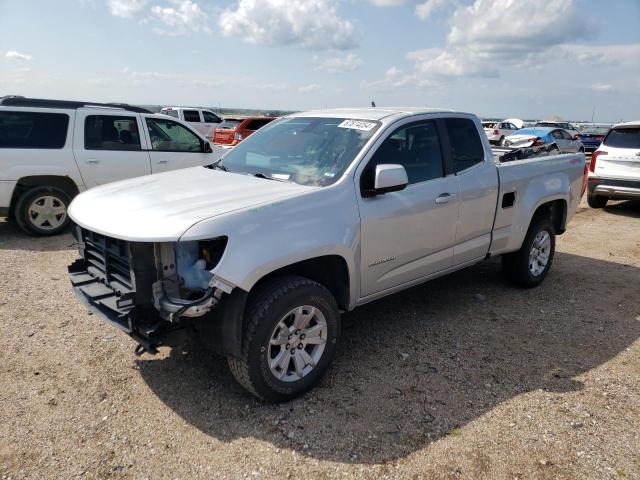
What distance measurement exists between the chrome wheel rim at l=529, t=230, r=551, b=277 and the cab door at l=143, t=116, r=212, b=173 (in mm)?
5244

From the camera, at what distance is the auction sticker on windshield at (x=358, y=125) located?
3.89 metres

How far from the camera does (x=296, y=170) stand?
3.77m

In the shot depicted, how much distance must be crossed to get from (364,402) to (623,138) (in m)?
8.97

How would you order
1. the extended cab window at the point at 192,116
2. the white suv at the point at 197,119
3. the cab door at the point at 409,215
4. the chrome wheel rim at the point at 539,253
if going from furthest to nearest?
1. the extended cab window at the point at 192,116
2. the white suv at the point at 197,119
3. the chrome wheel rim at the point at 539,253
4. the cab door at the point at 409,215

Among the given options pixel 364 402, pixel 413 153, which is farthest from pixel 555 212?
pixel 364 402

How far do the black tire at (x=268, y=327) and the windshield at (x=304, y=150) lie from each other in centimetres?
80

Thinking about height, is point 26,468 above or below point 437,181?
below

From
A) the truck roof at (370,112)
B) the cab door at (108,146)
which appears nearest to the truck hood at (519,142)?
the truck roof at (370,112)

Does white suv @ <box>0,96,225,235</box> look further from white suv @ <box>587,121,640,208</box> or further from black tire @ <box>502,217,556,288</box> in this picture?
white suv @ <box>587,121,640,208</box>

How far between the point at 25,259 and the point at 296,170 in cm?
430

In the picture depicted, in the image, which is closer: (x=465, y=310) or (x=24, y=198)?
(x=465, y=310)

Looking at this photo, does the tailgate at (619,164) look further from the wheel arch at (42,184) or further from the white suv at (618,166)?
the wheel arch at (42,184)

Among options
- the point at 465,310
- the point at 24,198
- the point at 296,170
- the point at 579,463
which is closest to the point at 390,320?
the point at 465,310

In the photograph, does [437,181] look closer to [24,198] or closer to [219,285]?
[219,285]
